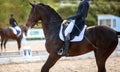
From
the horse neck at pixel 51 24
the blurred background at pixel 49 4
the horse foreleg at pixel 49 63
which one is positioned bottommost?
the blurred background at pixel 49 4

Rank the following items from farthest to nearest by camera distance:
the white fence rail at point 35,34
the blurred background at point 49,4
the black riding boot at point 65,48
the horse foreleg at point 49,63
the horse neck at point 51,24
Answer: the blurred background at point 49,4, the white fence rail at point 35,34, the horse neck at point 51,24, the black riding boot at point 65,48, the horse foreleg at point 49,63

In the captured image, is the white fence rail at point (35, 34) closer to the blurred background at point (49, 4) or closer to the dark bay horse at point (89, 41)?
the blurred background at point (49, 4)

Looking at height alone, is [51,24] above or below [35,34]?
above

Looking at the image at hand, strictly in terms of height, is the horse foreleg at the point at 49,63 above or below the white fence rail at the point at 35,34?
above

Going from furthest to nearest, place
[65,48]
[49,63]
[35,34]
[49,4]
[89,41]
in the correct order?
[49,4] → [35,34] → [89,41] → [65,48] → [49,63]

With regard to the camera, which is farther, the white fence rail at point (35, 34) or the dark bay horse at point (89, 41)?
the white fence rail at point (35, 34)

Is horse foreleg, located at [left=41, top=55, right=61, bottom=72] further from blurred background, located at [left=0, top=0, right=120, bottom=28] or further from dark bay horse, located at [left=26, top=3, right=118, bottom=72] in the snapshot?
blurred background, located at [left=0, top=0, right=120, bottom=28]

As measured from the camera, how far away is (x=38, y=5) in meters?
8.71

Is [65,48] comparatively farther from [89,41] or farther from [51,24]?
[51,24]

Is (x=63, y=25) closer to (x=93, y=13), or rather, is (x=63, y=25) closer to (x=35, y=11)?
(x=35, y=11)

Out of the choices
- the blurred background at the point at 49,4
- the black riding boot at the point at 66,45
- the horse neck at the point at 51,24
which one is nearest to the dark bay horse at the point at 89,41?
the horse neck at the point at 51,24

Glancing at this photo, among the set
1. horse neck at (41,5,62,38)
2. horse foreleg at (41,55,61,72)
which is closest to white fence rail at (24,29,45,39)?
horse neck at (41,5,62,38)

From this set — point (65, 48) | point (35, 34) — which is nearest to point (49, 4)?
point (35, 34)

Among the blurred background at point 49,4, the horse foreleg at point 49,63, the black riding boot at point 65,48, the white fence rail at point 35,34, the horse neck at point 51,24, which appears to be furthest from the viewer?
the blurred background at point 49,4
